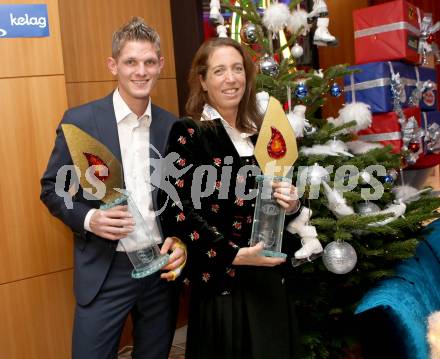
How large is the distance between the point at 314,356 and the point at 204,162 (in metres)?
1.03

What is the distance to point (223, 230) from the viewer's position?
1504 mm

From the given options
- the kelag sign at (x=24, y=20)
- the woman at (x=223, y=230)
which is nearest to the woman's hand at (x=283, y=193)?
the woman at (x=223, y=230)

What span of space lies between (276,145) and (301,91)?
2.39 feet

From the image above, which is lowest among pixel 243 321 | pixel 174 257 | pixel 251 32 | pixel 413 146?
pixel 243 321

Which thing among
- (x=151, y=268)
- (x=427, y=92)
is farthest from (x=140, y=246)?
(x=427, y=92)

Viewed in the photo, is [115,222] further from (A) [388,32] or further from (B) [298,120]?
(A) [388,32]

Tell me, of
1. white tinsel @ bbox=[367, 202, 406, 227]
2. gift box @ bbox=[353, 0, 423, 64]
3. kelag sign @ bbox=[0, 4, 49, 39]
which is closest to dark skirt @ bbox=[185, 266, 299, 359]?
white tinsel @ bbox=[367, 202, 406, 227]

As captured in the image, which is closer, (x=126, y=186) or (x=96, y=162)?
(x=96, y=162)

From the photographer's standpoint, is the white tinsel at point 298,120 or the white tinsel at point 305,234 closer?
the white tinsel at point 305,234

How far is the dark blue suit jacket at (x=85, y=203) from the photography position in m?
1.58

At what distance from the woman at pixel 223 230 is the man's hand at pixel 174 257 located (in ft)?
0.10

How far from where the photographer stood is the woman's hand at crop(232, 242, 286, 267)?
1421 mm

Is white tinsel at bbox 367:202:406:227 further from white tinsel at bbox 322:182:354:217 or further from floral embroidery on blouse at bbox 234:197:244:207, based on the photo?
floral embroidery on blouse at bbox 234:197:244:207

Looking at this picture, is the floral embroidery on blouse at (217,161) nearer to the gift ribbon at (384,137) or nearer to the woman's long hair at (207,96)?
the woman's long hair at (207,96)
